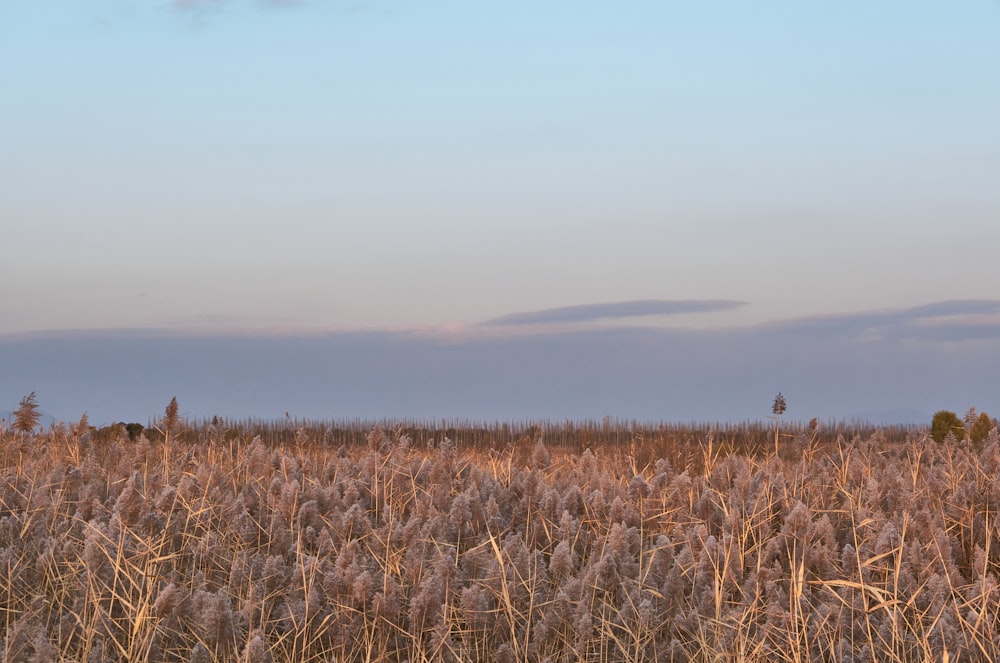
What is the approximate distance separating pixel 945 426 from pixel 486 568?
412 inches

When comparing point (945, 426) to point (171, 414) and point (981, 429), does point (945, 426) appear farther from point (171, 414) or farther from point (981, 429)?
point (171, 414)

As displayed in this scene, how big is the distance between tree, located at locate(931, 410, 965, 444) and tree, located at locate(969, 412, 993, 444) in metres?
0.28

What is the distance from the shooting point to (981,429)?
12688 millimetres

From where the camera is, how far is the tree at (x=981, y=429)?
40.2 feet

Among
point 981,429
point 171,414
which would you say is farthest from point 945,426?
point 171,414

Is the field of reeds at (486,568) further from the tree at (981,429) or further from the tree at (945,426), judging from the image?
the tree at (945,426)

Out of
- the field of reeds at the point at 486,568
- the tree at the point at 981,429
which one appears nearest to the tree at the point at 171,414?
the field of reeds at the point at 486,568

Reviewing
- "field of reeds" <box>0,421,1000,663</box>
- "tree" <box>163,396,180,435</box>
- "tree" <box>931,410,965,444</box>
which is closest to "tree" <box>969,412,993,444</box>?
"tree" <box>931,410,965,444</box>

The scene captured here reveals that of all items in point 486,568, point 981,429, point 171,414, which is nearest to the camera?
point 486,568

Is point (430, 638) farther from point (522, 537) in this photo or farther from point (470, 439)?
point (470, 439)

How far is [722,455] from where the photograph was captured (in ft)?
43.2

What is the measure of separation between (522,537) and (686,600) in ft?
4.57

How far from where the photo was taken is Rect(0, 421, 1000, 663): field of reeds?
4.33 m

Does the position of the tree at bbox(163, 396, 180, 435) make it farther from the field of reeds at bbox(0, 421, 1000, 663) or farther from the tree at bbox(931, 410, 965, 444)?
the tree at bbox(931, 410, 965, 444)
